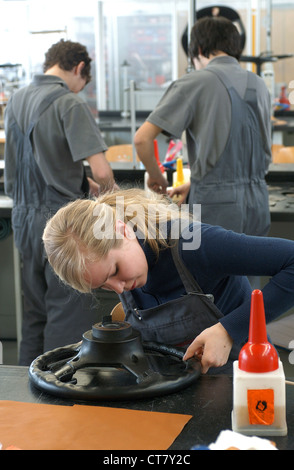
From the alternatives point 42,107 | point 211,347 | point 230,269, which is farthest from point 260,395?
point 42,107

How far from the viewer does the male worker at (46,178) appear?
8.13 feet

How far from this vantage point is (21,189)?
252 cm

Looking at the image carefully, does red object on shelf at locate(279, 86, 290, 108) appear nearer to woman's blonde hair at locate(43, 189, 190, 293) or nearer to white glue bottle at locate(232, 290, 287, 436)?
woman's blonde hair at locate(43, 189, 190, 293)

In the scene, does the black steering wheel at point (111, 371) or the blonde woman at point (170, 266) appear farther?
the blonde woman at point (170, 266)

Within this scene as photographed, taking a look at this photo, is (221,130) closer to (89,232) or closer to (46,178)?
(46,178)

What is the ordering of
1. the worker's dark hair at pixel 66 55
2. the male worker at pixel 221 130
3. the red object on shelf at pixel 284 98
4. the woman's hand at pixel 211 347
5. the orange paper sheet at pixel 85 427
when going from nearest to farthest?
the orange paper sheet at pixel 85 427 < the woman's hand at pixel 211 347 < the male worker at pixel 221 130 < the worker's dark hair at pixel 66 55 < the red object on shelf at pixel 284 98

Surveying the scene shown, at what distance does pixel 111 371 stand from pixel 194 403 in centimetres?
19

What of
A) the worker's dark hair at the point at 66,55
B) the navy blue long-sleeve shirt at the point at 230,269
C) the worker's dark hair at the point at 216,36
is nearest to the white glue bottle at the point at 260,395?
the navy blue long-sleeve shirt at the point at 230,269

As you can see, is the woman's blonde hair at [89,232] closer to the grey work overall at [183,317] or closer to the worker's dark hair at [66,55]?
the grey work overall at [183,317]

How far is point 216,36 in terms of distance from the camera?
253 centimetres

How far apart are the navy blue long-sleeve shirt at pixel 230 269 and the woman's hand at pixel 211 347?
0.06 ft

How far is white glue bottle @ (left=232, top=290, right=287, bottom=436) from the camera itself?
93 cm
